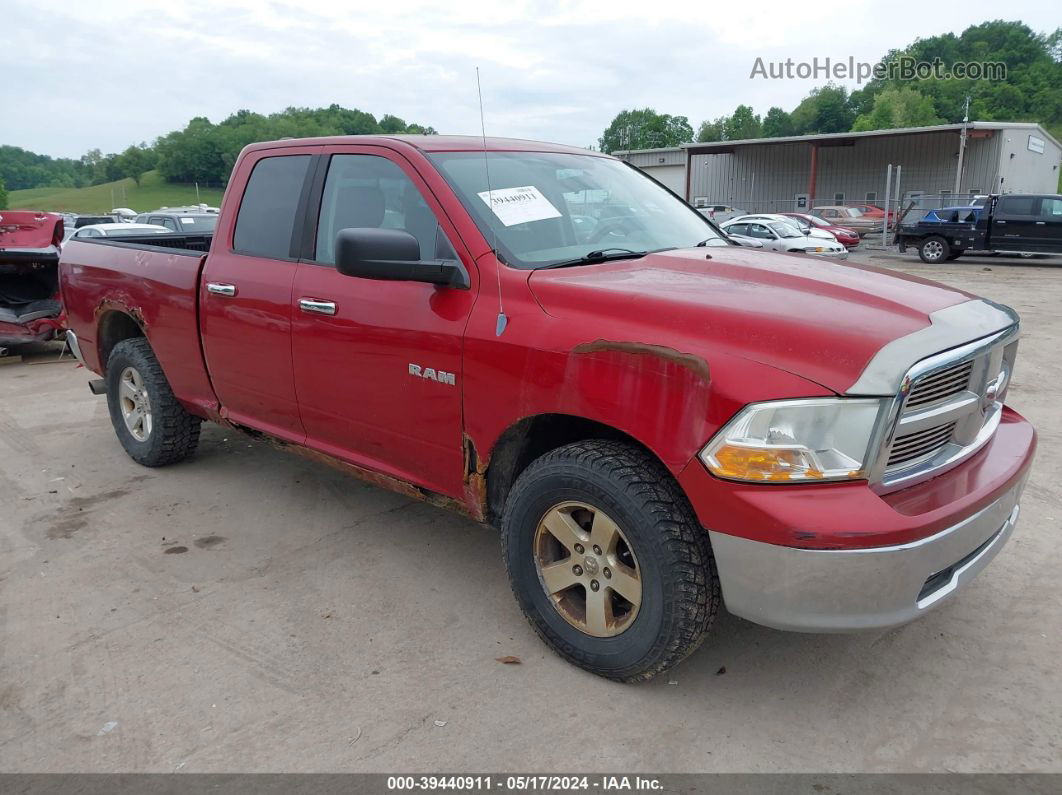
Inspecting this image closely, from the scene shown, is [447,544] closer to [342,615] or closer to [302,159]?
[342,615]

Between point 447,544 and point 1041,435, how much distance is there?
14.1 feet

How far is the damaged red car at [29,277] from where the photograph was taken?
8883 mm

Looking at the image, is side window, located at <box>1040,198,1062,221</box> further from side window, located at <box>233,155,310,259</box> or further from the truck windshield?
side window, located at <box>233,155,310,259</box>

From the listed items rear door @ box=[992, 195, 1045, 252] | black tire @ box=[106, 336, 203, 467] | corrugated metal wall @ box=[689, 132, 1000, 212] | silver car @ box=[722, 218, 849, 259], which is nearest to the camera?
black tire @ box=[106, 336, 203, 467]

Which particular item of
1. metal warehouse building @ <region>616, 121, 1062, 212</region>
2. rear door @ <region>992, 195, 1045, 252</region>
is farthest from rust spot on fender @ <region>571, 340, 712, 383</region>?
metal warehouse building @ <region>616, 121, 1062, 212</region>

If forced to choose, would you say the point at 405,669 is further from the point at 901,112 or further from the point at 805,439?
the point at 901,112

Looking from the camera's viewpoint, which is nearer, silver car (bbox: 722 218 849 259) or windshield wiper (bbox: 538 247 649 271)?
windshield wiper (bbox: 538 247 649 271)

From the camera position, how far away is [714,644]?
10.3 feet

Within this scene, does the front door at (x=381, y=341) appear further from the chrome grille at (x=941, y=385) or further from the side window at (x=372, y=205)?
the chrome grille at (x=941, y=385)

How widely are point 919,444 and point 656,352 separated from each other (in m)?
0.90

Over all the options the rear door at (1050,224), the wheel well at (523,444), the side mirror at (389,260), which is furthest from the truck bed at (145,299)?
the rear door at (1050,224)

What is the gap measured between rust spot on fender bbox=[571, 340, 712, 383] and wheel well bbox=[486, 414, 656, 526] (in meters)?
0.32

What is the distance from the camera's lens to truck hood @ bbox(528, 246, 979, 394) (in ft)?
7.66

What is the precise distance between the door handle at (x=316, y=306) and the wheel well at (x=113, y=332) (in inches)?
88.4
